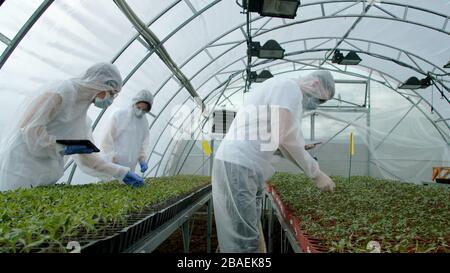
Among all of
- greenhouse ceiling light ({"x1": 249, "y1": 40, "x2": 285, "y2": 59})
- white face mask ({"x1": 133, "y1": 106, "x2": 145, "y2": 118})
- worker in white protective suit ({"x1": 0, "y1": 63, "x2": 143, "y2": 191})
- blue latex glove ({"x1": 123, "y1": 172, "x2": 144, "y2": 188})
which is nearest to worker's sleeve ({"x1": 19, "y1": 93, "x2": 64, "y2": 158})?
worker in white protective suit ({"x1": 0, "y1": 63, "x2": 143, "y2": 191})

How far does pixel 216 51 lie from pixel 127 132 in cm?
545

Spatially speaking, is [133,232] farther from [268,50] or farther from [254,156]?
[268,50]

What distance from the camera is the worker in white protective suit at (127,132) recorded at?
180 inches

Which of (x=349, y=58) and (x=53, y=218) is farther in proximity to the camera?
(x=349, y=58)

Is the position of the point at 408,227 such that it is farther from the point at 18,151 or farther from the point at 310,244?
the point at 18,151

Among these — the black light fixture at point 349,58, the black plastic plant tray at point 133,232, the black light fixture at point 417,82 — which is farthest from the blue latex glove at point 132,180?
the black light fixture at point 417,82

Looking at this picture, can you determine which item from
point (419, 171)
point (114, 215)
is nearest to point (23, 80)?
point (114, 215)

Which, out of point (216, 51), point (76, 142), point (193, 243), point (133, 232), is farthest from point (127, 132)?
point (216, 51)

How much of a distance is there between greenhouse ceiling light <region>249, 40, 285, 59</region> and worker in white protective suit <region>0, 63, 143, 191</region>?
4.02 m

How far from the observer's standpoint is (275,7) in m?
4.29

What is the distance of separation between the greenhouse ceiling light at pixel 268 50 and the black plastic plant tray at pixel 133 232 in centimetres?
451

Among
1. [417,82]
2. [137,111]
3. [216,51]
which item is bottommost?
[137,111]

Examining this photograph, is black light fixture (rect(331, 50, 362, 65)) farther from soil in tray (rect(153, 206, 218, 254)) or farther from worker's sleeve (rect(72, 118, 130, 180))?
worker's sleeve (rect(72, 118, 130, 180))

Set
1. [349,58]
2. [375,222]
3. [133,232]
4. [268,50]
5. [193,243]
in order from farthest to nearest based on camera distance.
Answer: [349,58] → [193,243] → [268,50] → [375,222] → [133,232]
